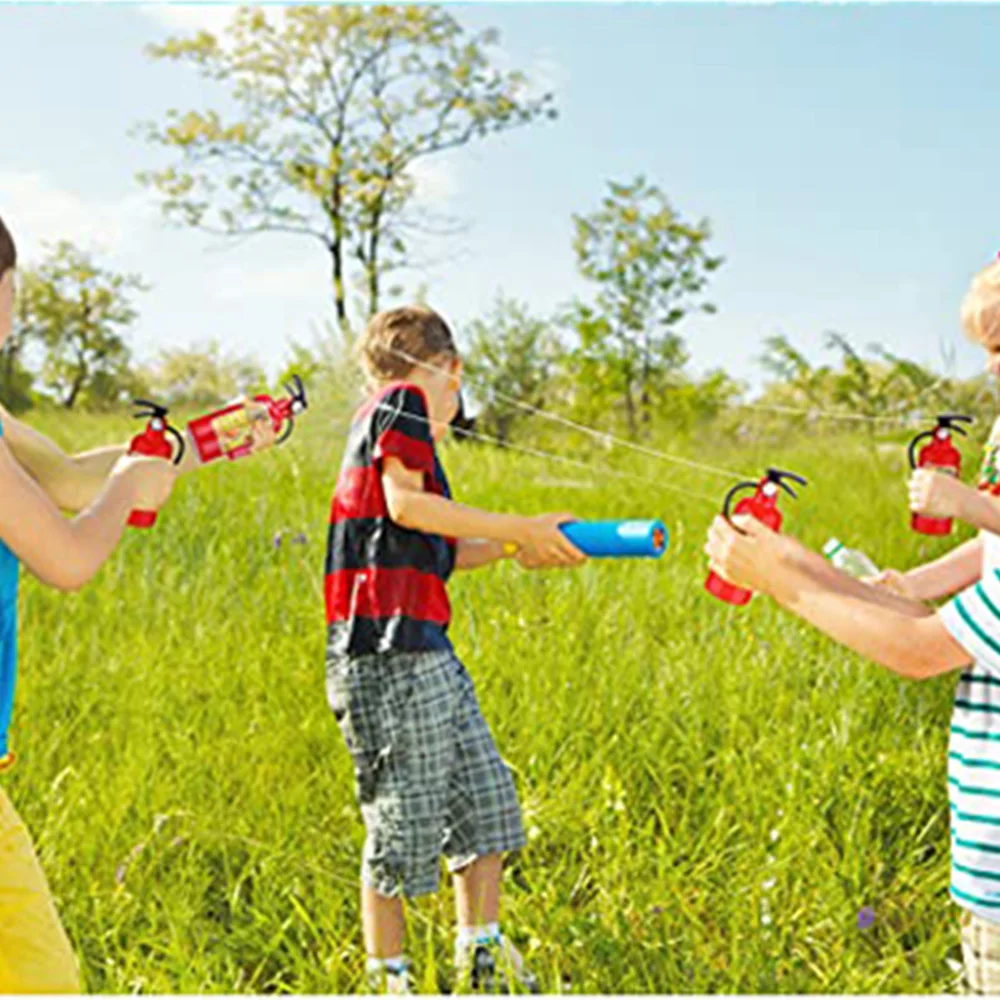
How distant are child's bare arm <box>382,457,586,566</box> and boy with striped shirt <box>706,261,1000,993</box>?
13.6 inches

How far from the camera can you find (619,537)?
1.80 metres

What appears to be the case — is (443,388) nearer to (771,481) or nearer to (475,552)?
(475,552)

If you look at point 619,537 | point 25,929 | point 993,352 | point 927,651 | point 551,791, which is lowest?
point 551,791

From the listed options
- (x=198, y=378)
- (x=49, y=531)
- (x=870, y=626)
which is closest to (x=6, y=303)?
(x=49, y=531)

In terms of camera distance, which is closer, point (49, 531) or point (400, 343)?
point (49, 531)

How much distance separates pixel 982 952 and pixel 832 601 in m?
0.48

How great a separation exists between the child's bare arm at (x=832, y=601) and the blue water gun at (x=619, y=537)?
143 mm

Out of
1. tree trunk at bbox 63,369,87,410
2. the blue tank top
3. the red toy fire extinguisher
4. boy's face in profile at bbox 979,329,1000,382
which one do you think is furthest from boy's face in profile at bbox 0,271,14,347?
tree trunk at bbox 63,369,87,410

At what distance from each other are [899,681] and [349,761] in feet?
3.92

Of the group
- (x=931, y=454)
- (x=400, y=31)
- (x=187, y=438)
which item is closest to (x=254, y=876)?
(x=187, y=438)

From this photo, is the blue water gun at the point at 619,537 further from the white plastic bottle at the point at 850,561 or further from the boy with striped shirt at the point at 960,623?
the white plastic bottle at the point at 850,561

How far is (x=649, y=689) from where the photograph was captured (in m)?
2.91

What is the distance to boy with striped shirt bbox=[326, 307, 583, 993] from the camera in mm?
2072

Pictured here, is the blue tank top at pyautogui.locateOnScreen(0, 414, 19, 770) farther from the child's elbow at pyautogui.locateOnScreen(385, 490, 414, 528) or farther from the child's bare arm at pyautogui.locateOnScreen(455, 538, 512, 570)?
the child's bare arm at pyautogui.locateOnScreen(455, 538, 512, 570)
